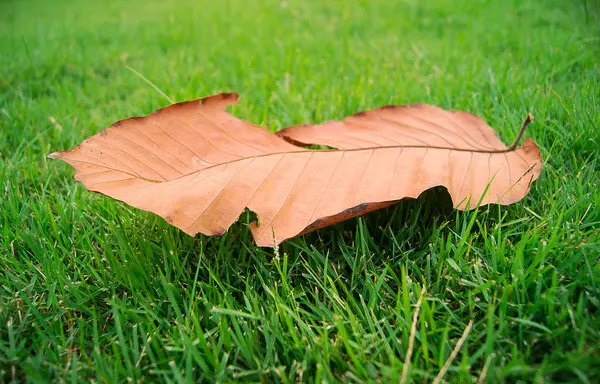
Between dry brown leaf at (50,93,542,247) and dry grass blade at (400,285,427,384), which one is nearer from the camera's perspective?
dry grass blade at (400,285,427,384)

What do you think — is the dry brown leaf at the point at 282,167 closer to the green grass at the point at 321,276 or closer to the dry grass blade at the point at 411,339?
the green grass at the point at 321,276

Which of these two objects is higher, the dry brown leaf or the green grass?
the dry brown leaf

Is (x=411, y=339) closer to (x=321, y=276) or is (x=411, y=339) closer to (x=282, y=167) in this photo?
(x=321, y=276)

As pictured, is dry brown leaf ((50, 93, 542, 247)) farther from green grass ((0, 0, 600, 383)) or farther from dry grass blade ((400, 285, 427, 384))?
dry grass blade ((400, 285, 427, 384))

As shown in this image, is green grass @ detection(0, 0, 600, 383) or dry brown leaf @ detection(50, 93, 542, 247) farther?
dry brown leaf @ detection(50, 93, 542, 247)

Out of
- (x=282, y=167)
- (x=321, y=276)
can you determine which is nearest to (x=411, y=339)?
(x=321, y=276)

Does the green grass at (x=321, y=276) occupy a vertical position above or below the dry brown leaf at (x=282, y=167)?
below

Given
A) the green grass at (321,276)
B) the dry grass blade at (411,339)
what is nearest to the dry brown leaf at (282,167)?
the green grass at (321,276)

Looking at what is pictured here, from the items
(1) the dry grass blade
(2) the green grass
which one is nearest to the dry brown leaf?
(2) the green grass

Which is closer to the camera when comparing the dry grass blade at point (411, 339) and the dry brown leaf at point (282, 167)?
the dry grass blade at point (411, 339)
